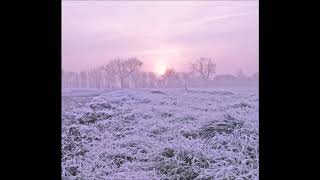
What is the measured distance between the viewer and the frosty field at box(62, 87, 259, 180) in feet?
7.68

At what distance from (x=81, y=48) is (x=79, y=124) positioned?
598 mm

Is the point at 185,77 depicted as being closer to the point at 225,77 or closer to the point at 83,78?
the point at 225,77

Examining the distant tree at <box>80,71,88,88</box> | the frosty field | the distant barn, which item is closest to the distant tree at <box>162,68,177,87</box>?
the frosty field

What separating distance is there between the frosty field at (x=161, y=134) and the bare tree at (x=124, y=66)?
0.44 feet

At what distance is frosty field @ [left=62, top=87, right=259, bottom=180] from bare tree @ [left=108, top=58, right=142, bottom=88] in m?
0.13

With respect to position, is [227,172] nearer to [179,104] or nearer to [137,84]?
[179,104]

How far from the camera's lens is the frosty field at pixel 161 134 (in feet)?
7.68

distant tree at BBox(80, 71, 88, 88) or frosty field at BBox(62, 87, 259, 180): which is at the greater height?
distant tree at BBox(80, 71, 88, 88)

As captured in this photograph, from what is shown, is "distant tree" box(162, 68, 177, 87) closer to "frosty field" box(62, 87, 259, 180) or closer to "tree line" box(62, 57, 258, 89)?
"tree line" box(62, 57, 258, 89)

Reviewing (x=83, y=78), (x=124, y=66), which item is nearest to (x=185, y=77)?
(x=124, y=66)

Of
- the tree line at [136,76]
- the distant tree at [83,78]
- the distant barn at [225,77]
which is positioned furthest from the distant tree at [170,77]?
the distant tree at [83,78]

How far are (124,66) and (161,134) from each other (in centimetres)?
56

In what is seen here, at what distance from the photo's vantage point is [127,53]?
2320mm
